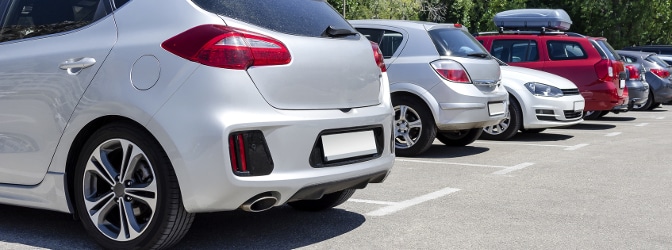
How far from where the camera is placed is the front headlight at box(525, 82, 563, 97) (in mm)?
11344

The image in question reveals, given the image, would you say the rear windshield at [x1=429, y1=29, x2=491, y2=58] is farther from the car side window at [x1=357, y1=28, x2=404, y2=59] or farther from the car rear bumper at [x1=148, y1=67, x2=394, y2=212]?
the car rear bumper at [x1=148, y1=67, x2=394, y2=212]

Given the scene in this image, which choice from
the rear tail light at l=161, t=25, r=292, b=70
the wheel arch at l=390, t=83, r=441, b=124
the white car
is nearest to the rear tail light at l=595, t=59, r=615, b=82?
the white car

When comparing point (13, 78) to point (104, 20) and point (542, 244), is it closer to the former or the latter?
point (104, 20)

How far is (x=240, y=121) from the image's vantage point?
165 inches

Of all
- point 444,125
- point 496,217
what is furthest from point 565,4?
point 496,217

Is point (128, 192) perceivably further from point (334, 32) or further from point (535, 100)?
point (535, 100)

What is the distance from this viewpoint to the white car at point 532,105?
11.3 m

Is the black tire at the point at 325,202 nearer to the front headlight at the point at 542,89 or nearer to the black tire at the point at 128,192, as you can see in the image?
the black tire at the point at 128,192

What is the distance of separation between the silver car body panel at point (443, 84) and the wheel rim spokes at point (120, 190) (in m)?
4.90

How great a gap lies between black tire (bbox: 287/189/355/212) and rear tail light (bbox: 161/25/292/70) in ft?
5.15

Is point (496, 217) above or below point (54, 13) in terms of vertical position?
below

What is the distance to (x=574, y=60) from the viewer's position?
13.6m

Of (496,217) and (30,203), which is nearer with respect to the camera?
(30,203)

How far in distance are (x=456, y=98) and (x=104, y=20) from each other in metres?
4.91
